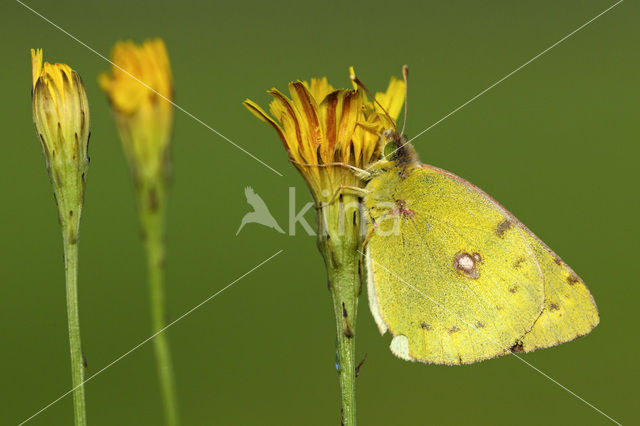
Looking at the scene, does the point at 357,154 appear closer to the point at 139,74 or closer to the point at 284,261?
the point at 139,74

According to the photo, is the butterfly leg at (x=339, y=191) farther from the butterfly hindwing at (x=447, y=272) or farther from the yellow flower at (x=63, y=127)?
the yellow flower at (x=63, y=127)

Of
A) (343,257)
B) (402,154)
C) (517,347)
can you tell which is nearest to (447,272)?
(517,347)

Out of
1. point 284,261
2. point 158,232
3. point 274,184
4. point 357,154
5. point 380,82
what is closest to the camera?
point 158,232

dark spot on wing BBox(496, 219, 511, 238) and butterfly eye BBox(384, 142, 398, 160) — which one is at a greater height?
butterfly eye BBox(384, 142, 398, 160)

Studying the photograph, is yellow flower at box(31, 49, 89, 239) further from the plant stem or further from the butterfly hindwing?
the butterfly hindwing

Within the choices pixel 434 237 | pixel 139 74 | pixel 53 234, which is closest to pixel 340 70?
pixel 53 234

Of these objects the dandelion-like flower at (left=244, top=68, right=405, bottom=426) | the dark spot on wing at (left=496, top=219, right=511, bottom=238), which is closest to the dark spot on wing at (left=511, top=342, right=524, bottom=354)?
the dark spot on wing at (left=496, top=219, right=511, bottom=238)
